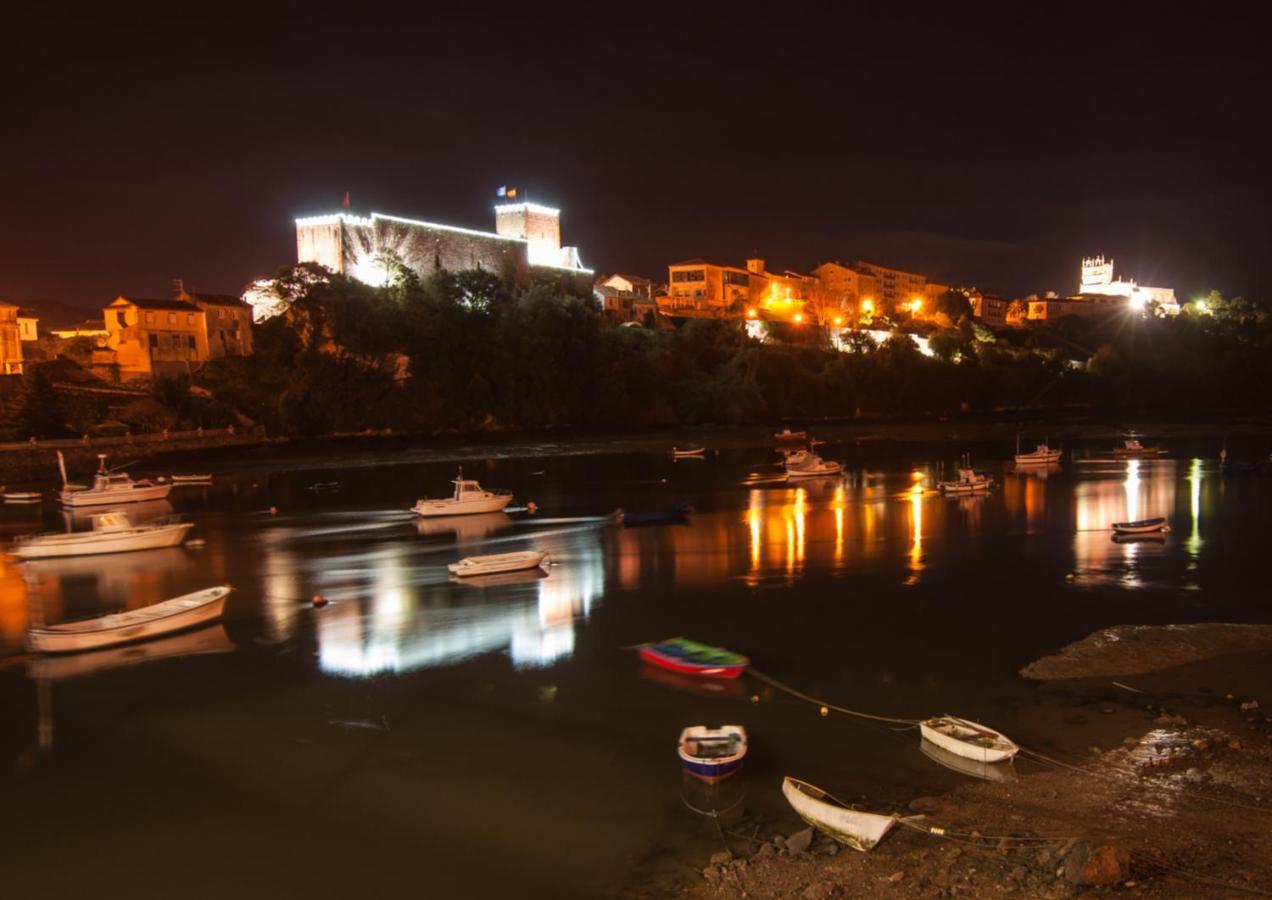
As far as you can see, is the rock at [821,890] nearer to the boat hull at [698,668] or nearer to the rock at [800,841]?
the rock at [800,841]

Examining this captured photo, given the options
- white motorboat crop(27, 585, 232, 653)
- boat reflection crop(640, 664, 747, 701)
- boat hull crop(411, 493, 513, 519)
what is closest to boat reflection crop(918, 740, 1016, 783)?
boat reflection crop(640, 664, 747, 701)

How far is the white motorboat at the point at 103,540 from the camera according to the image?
71.3 feet

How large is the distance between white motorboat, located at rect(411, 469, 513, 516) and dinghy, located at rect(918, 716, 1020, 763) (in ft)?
68.3

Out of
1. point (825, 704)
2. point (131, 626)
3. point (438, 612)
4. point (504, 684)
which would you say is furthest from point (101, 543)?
point (825, 704)

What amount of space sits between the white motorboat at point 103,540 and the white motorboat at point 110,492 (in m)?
8.70

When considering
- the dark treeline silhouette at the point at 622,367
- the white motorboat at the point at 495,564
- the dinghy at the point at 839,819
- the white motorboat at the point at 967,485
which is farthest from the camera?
the dark treeline silhouette at the point at 622,367

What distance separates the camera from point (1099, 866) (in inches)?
249

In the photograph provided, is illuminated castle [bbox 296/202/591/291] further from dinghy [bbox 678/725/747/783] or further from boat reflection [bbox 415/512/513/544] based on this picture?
dinghy [bbox 678/725/747/783]

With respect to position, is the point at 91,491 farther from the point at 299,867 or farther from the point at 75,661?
the point at 299,867

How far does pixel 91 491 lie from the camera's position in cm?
3247

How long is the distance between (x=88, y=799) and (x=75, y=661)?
212 inches

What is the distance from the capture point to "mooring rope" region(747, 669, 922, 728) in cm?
975

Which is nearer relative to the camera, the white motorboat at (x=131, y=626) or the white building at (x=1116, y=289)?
the white motorboat at (x=131, y=626)

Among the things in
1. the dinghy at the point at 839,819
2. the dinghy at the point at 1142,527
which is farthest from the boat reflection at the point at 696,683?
the dinghy at the point at 1142,527
